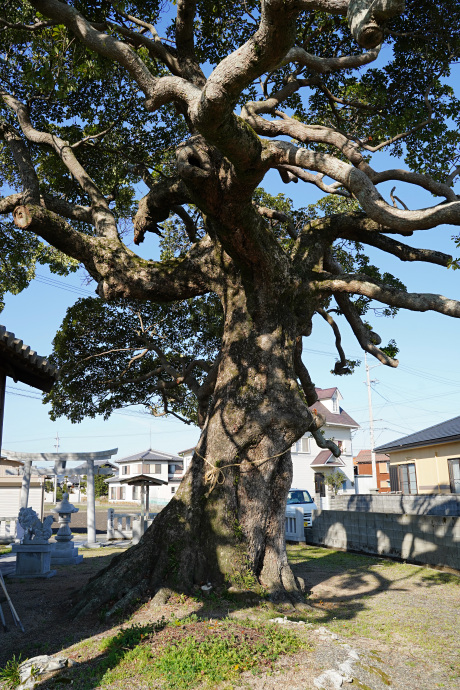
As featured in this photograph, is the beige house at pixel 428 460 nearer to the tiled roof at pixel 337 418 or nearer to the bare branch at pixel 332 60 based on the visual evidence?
the tiled roof at pixel 337 418

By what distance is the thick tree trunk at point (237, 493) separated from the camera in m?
7.54

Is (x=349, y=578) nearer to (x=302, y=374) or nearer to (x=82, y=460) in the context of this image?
(x=302, y=374)

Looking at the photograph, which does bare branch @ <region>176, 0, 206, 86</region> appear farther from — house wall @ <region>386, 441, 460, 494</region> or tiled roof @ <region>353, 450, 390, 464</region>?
tiled roof @ <region>353, 450, 390, 464</region>

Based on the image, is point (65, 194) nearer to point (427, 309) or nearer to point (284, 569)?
point (427, 309)

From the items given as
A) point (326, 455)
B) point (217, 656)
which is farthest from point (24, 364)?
point (326, 455)

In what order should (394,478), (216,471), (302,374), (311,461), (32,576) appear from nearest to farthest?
(216,471), (302,374), (32,576), (394,478), (311,461)

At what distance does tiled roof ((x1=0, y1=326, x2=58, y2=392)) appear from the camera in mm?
7604

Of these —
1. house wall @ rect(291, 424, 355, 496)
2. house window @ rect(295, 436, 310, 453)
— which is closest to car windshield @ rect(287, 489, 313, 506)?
house wall @ rect(291, 424, 355, 496)

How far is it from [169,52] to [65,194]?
14.4ft

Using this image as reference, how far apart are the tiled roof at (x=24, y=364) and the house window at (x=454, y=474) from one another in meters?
18.0

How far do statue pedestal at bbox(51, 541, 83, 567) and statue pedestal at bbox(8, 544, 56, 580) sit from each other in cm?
215

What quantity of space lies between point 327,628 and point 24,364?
5.93 m

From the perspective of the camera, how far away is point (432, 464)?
76.3 ft

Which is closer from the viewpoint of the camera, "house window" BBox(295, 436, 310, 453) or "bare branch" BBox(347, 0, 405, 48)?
"bare branch" BBox(347, 0, 405, 48)
